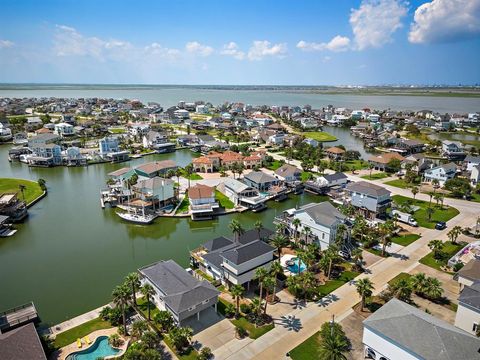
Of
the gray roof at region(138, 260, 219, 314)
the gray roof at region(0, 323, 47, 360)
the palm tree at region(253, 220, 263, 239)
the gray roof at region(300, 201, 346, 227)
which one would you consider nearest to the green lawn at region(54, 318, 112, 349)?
the gray roof at region(0, 323, 47, 360)

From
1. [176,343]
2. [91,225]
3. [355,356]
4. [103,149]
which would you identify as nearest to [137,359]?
[176,343]

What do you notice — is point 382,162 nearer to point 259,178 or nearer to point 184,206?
point 259,178

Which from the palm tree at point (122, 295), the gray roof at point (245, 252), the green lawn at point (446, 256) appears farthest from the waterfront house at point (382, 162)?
the palm tree at point (122, 295)

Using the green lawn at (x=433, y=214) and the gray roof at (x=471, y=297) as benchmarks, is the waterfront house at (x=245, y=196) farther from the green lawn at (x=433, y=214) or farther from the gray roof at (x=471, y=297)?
the gray roof at (x=471, y=297)

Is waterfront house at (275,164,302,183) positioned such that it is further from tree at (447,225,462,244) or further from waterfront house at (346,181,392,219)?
tree at (447,225,462,244)

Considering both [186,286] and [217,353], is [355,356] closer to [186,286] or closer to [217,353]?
[217,353]
